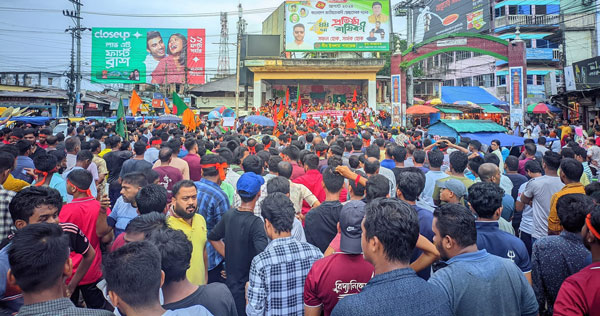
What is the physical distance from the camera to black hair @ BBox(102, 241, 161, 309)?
6.24 feet

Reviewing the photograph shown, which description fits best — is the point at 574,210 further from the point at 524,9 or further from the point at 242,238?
the point at 524,9

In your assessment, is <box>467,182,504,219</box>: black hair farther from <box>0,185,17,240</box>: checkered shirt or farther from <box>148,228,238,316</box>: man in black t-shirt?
<box>0,185,17,240</box>: checkered shirt

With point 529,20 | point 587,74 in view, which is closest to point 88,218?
point 587,74

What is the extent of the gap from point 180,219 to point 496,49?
77.3ft

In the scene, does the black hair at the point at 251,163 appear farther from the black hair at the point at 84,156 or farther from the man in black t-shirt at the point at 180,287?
the man in black t-shirt at the point at 180,287

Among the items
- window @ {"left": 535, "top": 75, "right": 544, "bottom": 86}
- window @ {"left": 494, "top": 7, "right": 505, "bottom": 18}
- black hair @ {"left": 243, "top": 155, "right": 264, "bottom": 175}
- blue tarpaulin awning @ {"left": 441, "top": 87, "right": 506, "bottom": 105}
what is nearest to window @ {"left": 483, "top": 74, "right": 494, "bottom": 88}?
window @ {"left": 535, "top": 75, "right": 544, "bottom": 86}

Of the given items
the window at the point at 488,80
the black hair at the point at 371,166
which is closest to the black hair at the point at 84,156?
the black hair at the point at 371,166

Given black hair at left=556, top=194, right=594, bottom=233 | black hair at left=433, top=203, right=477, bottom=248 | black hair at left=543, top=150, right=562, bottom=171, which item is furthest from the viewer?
black hair at left=543, top=150, right=562, bottom=171

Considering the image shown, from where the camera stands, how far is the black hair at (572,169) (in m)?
4.19

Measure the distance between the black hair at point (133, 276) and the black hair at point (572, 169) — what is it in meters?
4.28

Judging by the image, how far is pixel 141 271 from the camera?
1923 mm

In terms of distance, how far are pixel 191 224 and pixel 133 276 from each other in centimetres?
159

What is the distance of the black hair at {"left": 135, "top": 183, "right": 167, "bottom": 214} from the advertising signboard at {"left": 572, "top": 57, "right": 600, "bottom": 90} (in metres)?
20.2

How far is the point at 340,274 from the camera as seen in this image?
252cm
